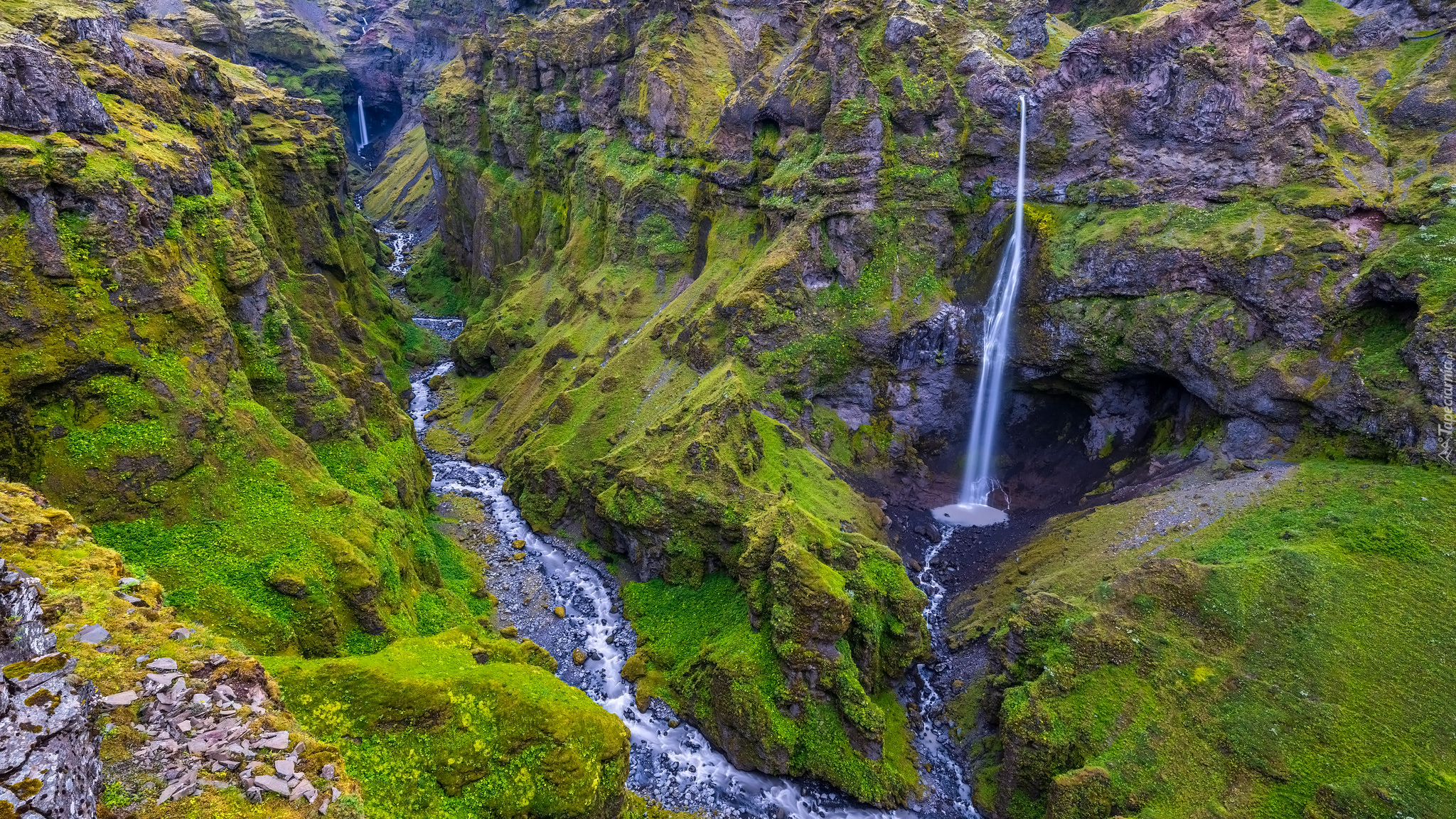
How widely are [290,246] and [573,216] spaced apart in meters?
26.1

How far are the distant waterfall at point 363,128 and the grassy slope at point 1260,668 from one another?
176 meters

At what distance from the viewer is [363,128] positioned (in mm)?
161875

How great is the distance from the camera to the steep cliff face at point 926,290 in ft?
115

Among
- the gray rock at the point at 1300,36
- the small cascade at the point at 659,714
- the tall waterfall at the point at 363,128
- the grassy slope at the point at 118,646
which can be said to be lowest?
the small cascade at the point at 659,714

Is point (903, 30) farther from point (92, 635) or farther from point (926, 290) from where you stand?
point (92, 635)

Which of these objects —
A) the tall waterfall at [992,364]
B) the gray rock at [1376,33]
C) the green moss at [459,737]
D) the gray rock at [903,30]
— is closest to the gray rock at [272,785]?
the green moss at [459,737]

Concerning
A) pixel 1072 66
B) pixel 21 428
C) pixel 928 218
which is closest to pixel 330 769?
pixel 21 428

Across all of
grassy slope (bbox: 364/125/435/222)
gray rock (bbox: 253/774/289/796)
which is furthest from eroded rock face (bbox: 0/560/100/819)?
grassy slope (bbox: 364/125/435/222)

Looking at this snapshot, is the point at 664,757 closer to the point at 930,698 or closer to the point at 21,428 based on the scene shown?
the point at 930,698

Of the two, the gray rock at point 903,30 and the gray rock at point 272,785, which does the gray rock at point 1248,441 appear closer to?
the gray rock at point 903,30

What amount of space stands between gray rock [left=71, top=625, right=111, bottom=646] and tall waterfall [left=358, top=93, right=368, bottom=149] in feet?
576

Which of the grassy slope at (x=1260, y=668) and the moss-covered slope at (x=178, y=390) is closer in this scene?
the moss-covered slope at (x=178, y=390)

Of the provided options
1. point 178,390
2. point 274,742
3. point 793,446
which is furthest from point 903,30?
point 274,742

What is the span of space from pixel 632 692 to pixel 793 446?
1789cm
